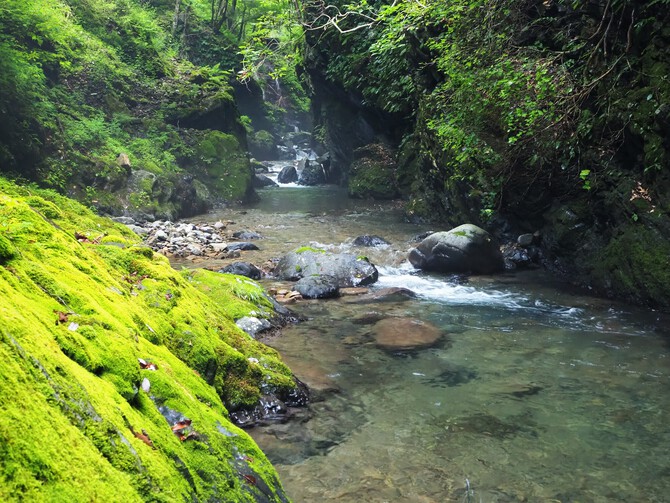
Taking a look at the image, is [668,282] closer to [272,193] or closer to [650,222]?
[650,222]

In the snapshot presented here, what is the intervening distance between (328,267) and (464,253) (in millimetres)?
3176

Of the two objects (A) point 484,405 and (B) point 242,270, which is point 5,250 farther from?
(B) point 242,270

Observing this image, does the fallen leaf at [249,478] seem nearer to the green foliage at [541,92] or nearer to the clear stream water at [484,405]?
the clear stream water at [484,405]

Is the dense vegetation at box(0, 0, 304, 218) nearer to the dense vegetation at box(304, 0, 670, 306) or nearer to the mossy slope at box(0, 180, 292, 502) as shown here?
the dense vegetation at box(304, 0, 670, 306)

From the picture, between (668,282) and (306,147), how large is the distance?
3975 centimetres

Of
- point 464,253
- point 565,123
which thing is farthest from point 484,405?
point 464,253

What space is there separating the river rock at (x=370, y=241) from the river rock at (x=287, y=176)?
1828 cm

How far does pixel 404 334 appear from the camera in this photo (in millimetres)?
7688

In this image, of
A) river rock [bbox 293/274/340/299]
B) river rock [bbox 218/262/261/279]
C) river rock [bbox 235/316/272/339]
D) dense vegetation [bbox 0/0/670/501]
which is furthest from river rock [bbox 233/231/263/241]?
river rock [bbox 235/316/272/339]

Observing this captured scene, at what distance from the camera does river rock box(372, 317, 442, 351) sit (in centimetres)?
727

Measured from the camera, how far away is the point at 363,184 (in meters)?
24.1

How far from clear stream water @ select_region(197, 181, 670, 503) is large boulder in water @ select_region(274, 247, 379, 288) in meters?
1.50

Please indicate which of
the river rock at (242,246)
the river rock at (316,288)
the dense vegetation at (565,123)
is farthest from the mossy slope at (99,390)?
the river rock at (242,246)

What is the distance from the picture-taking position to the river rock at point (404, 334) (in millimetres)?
7273
